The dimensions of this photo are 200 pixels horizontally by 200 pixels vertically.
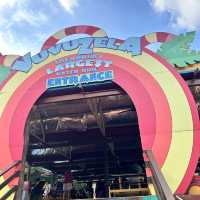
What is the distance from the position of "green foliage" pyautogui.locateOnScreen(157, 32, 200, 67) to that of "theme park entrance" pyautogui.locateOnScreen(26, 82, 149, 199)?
5.77 ft

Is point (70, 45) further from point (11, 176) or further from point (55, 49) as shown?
point (11, 176)

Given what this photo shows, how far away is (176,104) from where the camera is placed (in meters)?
7.38

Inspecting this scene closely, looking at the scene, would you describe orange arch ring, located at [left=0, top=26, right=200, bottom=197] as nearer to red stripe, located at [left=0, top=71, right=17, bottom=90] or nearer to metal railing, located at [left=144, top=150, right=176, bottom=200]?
red stripe, located at [left=0, top=71, right=17, bottom=90]

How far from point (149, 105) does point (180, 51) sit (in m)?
2.14

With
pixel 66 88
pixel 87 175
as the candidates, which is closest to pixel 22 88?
pixel 66 88

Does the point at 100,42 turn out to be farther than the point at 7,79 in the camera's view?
No

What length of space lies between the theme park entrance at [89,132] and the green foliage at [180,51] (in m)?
1.76

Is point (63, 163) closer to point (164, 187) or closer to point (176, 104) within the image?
point (176, 104)

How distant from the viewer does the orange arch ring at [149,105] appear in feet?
22.1

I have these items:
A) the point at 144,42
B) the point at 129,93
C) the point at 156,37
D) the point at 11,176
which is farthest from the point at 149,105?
the point at 11,176

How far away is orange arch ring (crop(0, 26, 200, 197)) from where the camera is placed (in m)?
6.73

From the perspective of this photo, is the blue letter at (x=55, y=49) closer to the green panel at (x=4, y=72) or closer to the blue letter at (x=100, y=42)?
the blue letter at (x=100, y=42)

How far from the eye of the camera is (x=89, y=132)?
38.5ft

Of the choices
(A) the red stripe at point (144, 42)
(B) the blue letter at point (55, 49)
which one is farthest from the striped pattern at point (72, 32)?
(A) the red stripe at point (144, 42)
